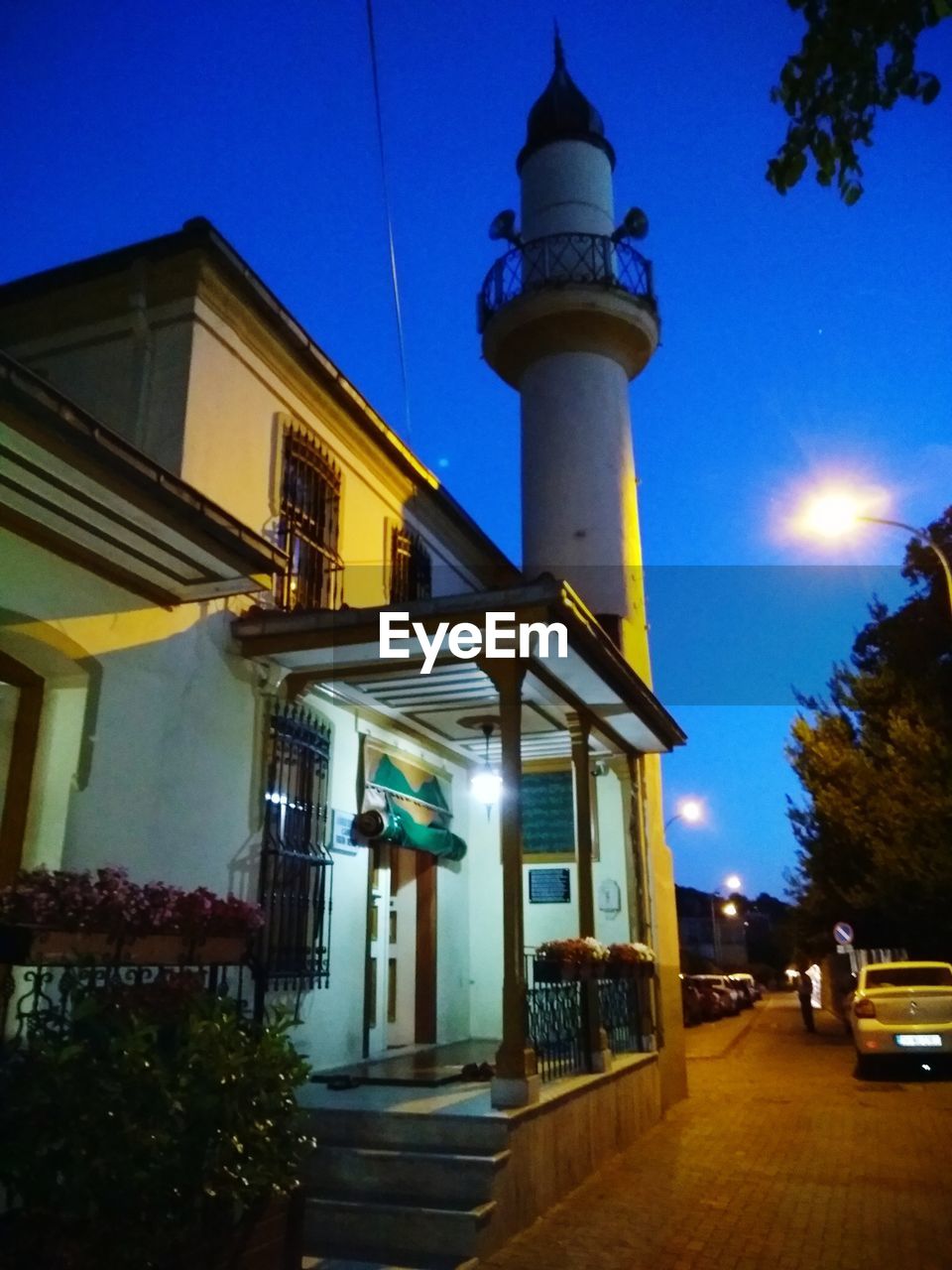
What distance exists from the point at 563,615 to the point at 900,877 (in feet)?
46.8

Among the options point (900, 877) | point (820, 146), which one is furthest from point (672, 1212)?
point (900, 877)

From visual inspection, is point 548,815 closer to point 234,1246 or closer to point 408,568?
point 408,568

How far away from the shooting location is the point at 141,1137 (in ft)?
12.8

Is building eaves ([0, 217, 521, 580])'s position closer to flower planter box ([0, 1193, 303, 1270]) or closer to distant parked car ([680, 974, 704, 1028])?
flower planter box ([0, 1193, 303, 1270])

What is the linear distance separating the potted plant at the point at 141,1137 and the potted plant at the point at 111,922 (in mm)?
387

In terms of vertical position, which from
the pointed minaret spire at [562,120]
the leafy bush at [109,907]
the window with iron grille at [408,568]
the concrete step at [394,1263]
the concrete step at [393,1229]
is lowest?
the concrete step at [394,1263]

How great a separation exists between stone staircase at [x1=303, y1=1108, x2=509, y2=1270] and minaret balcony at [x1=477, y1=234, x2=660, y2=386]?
1122 cm

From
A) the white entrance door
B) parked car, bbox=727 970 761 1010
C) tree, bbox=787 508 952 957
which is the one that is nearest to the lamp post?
parked car, bbox=727 970 761 1010

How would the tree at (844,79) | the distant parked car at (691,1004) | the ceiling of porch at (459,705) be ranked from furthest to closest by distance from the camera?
1. the distant parked car at (691,1004)
2. the ceiling of porch at (459,705)
3. the tree at (844,79)

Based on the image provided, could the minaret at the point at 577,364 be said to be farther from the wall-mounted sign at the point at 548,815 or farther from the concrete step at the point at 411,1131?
the concrete step at the point at 411,1131

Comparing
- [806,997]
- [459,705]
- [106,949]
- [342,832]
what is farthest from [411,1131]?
[806,997]

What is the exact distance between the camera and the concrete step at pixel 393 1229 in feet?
19.7

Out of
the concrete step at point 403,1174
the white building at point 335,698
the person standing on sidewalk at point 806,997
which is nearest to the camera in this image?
the concrete step at point 403,1174

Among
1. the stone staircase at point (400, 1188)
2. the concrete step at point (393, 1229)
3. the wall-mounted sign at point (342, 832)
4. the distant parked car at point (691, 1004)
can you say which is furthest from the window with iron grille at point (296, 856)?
the distant parked car at point (691, 1004)
